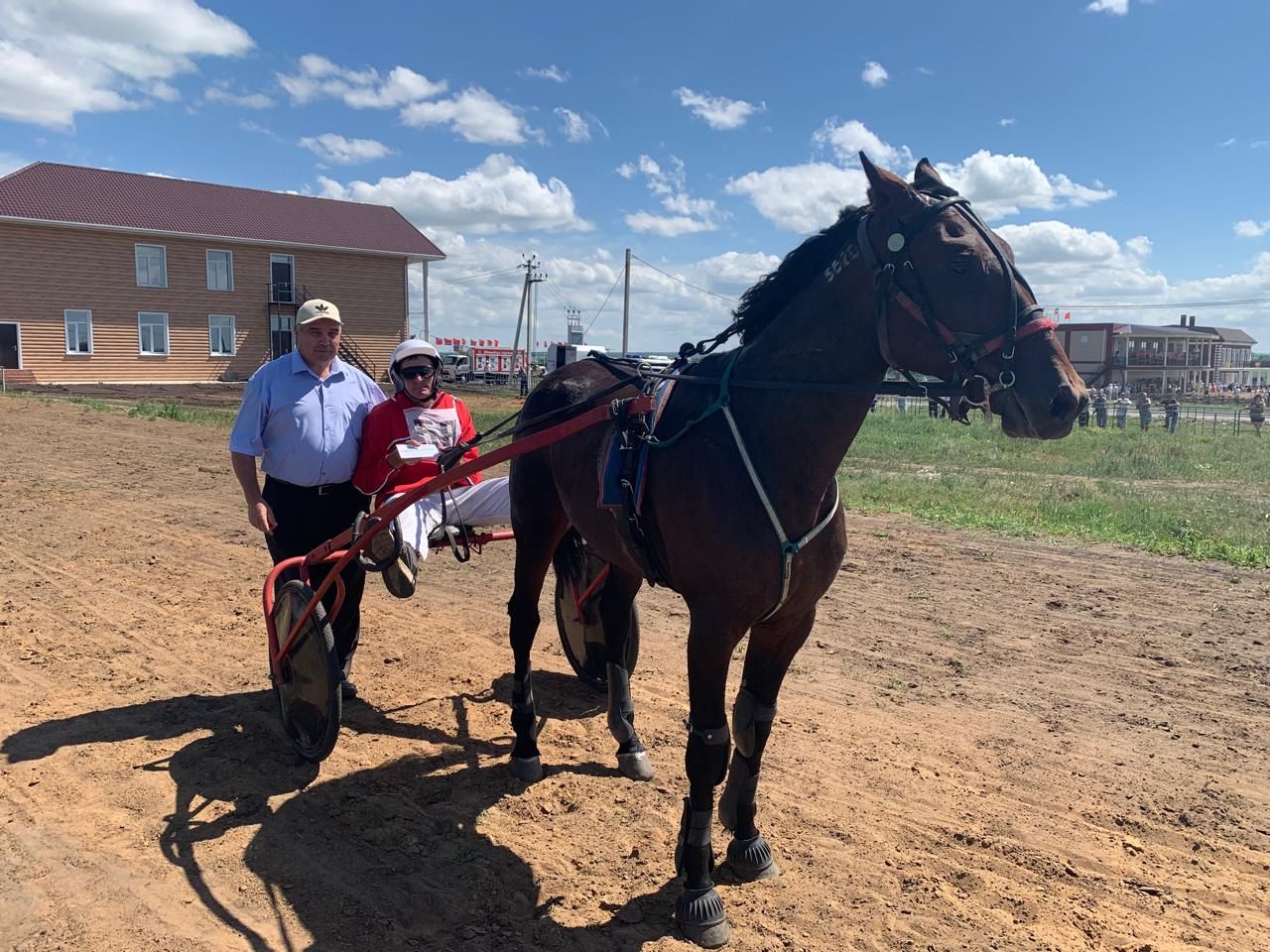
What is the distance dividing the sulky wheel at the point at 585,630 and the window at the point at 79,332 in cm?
3755

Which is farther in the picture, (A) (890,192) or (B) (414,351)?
(B) (414,351)

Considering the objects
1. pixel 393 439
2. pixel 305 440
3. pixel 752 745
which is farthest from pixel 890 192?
pixel 305 440

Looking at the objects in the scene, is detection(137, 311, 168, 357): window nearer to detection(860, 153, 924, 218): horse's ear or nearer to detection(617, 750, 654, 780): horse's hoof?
detection(617, 750, 654, 780): horse's hoof

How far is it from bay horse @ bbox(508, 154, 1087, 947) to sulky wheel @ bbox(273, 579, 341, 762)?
1609 millimetres

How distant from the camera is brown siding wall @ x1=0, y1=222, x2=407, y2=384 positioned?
33.9 m

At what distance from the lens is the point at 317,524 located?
16.8ft

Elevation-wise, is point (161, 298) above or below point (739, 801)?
above

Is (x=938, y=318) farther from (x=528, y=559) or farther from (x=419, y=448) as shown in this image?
(x=419, y=448)

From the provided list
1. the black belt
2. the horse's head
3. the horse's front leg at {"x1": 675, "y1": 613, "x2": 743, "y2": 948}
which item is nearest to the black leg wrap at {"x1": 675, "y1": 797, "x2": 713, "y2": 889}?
the horse's front leg at {"x1": 675, "y1": 613, "x2": 743, "y2": 948}

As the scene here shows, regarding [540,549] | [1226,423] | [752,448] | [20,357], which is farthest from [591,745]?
[20,357]

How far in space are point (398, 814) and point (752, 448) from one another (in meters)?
2.45

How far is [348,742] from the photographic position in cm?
475

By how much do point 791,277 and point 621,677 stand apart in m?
2.38

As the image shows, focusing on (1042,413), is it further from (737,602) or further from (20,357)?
(20,357)
